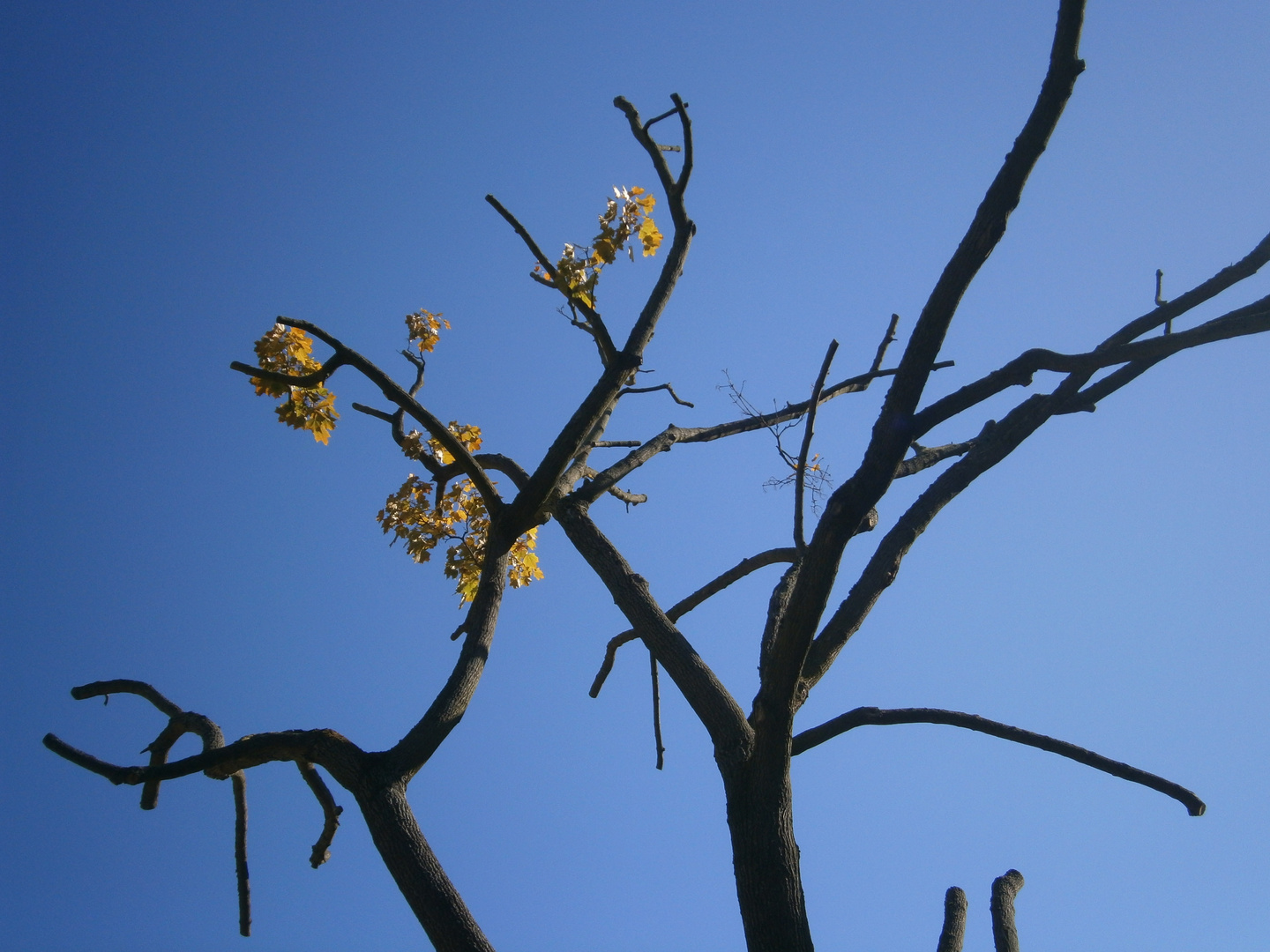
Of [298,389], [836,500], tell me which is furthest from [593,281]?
[836,500]

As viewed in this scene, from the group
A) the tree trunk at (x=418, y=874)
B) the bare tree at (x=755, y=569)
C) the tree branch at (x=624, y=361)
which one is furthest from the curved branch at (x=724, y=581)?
the tree trunk at (x=418, y=874)

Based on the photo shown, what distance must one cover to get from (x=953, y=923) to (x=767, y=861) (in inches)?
34.0

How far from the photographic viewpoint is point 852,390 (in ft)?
18.2

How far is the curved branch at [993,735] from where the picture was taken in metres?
3.47

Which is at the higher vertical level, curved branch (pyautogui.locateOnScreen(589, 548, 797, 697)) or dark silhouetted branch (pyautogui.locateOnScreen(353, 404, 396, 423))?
dark silhouetted branch (pyautogui.locateOnScreen(353, 404, 396, 423))

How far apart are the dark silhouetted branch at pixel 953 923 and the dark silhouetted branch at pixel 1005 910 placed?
152mm

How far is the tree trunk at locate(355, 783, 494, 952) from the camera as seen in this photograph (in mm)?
2961

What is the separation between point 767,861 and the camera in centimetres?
320

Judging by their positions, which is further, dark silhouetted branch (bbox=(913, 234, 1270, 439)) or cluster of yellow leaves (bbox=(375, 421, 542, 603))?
cluster of yellow leaves (bbox=(375, 421, 542, 603))

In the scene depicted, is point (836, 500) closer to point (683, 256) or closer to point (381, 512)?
point (683, 256)

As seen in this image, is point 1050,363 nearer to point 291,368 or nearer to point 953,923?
point 953,923

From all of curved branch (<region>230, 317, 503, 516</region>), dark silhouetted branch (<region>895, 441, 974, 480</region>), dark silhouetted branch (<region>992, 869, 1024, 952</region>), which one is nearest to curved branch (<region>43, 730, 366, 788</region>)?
curved branch (<region>230, 317, 503, 516</region>)

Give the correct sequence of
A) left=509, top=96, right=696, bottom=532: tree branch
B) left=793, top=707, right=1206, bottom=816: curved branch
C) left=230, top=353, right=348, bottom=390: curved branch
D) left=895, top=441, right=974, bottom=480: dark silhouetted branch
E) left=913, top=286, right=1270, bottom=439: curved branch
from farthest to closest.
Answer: left=895, top=441, right=974, bottom=480: dark silhouetted branch → left=509, top=96, right=696, bottom=532: tree branch → left=230, top=353, right=348, bottom=390: curved branch → left=793, top=707, right=1206, bottom=816: curved branch → left=913, top=286, right=1270, bottom=439: curved branch

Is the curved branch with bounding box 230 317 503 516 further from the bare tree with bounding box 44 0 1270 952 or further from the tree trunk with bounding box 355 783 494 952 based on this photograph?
the tree trunk with bounding box 355 783 494 952
